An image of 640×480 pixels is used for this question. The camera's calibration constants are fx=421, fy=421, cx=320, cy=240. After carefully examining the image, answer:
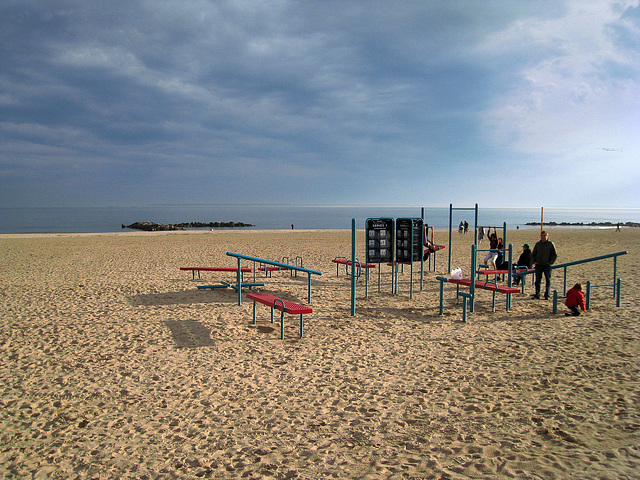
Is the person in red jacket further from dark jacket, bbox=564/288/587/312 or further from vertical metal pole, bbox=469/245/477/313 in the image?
vertical metal pole, bbox=469/245/477/313

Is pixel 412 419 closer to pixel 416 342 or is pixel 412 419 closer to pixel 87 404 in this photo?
pixel 416 342

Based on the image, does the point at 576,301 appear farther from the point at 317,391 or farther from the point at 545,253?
the point at 317,391

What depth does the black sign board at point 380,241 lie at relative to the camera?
900 cm

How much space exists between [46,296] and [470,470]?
8.95 m

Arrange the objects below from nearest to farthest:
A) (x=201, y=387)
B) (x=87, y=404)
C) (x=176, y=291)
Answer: (x=87, y=404), (x=201, y=387), (x=176, y=291)

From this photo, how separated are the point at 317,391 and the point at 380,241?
512cm

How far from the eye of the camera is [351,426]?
3654mm

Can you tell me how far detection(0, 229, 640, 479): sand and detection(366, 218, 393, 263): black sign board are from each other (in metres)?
1.12

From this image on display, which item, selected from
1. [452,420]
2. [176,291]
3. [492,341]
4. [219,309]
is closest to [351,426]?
[452,420]

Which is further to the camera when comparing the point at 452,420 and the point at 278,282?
the point at 278,282

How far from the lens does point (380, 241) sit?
908cm

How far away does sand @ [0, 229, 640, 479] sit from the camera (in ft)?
10.3

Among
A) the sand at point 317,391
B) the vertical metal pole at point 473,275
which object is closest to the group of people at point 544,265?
the sand at point 317,391

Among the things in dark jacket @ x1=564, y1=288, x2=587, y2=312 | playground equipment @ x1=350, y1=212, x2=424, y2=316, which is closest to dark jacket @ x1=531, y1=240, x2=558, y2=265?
dark jacket @ x1=564, y1=288, x2=587, y2=312
